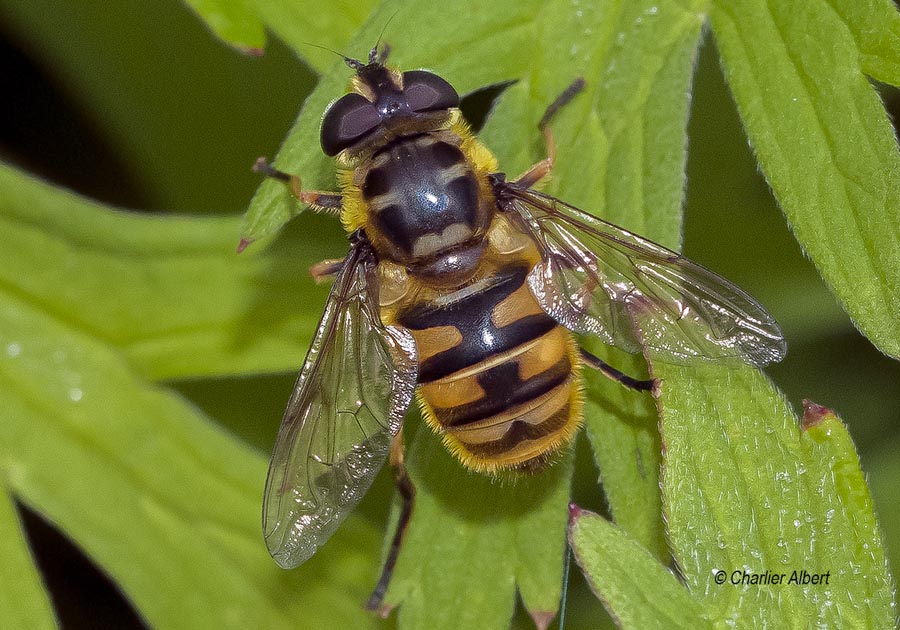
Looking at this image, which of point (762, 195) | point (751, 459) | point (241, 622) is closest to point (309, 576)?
point (241, 622)

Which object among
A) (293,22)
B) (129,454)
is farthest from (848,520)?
(129,454)

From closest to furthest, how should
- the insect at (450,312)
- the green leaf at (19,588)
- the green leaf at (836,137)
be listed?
1. the green leaf at (836,137)
2. the insect at (450,312)
3. the green leaf at (19,588)

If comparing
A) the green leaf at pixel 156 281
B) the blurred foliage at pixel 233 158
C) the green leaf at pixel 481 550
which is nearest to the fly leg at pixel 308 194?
the green leaf at pixel 156 281

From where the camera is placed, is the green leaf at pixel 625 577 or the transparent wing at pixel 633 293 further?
the transparent wing at pixel 633 293

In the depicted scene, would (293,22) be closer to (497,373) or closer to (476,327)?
(476,327)

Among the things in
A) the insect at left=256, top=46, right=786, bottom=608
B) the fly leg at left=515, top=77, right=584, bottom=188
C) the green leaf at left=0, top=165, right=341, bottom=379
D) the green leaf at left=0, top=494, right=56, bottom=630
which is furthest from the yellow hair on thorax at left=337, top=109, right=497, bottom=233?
the green leaf at left=0, top=494, right=56, bottom=630

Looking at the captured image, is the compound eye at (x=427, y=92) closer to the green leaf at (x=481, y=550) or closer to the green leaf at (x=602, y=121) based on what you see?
the green leaf at (x=602, y=121)
